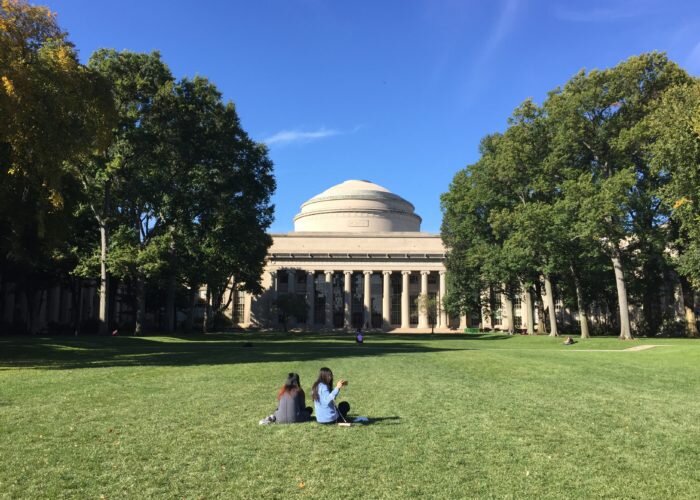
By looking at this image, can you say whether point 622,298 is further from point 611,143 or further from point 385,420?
point 385,420

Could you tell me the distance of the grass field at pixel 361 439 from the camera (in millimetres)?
6168

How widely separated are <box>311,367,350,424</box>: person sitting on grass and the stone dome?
85.5 m

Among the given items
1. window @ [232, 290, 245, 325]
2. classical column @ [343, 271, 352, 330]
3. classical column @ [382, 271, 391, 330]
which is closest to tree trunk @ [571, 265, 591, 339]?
classical column @ [382, 271, 391, 330]

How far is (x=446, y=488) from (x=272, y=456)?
8.14 feet

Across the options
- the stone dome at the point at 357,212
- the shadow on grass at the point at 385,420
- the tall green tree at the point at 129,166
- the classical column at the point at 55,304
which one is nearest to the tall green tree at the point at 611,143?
the tall green tree at the point at 129,166

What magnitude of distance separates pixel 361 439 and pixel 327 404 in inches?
53.9

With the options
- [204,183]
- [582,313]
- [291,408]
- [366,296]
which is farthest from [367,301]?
[291,408]

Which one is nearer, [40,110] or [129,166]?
[40,110]

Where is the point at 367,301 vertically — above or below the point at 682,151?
below

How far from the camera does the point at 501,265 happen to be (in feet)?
148

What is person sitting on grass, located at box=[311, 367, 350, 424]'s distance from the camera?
9648 millimetres

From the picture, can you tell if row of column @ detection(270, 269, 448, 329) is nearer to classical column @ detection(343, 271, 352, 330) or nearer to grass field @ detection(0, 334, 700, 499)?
classical column @ detection(343, 271, 352, 330)

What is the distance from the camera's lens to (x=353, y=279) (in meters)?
90.7

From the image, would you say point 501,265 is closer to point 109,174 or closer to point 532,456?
point 109,174
